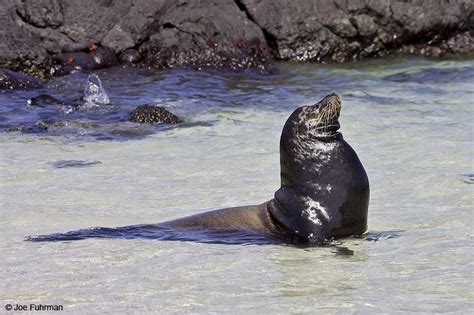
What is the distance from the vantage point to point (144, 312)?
16.6ft

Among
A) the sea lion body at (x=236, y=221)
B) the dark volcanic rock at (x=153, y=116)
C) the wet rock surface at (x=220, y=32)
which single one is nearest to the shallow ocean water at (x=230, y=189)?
the dark volcanic rock at (x=153, y=116)

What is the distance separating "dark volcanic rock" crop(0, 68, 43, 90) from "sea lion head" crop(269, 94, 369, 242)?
776 cm

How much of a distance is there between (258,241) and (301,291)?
1.28 m

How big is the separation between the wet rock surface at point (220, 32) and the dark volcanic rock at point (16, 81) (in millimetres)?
613

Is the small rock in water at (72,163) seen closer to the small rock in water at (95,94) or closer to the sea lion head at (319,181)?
the small rock in water at (95,94)

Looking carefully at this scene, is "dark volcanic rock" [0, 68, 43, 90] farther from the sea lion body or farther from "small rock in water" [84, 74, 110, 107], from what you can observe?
the sea lion body

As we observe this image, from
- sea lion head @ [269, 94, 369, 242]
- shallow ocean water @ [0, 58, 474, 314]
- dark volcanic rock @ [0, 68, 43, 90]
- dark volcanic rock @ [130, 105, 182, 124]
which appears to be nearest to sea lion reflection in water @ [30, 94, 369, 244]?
sea lion head @ [269, 94, 369, 242]

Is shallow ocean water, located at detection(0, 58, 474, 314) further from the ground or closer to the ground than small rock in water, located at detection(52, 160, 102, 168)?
further from the ground

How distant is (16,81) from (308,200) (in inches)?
326

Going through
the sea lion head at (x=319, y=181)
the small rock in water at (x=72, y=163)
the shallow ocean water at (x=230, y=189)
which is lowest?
the small rock in water at (x=72, y=163)

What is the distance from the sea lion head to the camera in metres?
6.77

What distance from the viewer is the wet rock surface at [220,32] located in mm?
15594

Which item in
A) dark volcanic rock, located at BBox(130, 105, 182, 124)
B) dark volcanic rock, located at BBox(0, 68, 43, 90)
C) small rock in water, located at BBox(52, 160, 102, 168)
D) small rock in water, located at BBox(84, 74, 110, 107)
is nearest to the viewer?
small rock in water, located at BBox(52, 160, 102, 168)

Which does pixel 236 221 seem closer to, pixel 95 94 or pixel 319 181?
pixel 319 181
